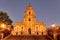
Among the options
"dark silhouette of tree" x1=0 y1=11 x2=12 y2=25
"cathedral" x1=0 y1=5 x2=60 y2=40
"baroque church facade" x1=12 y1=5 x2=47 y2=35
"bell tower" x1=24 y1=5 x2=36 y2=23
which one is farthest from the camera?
"dark silhouette of tree" x1=0 y1=11 x2=12 y2=25

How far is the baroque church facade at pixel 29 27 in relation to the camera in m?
45.5

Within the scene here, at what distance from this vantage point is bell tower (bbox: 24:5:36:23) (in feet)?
162

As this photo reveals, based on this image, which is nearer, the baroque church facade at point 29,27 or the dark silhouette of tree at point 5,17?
the baroque church facade at point 29,27

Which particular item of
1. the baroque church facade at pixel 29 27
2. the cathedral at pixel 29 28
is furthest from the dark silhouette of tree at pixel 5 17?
the baroque church facade at pixel 29 27

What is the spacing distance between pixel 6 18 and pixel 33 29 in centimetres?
1606

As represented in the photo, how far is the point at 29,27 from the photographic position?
4719 centimetres

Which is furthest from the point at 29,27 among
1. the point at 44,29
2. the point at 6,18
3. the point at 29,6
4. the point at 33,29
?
the point at 6,18

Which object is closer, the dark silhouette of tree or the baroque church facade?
the baroque church facade

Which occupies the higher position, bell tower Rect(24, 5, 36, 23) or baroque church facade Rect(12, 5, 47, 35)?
bell tower Rect(24, 5, 36, 23)

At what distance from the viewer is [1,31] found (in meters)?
39.2

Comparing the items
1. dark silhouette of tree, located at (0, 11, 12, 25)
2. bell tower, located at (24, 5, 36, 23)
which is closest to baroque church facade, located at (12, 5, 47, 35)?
bell tower, located at (24, 5, 36, 23)

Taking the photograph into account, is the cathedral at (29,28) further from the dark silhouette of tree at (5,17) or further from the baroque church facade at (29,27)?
the dark silhouette of tree at (5,17)

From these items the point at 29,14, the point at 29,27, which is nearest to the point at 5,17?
the point at 29,14

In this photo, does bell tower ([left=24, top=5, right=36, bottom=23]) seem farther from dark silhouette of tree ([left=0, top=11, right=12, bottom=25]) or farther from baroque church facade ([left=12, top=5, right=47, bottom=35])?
dark silhouette of tree ([left=0, top=11, right=12, bottom=25])
